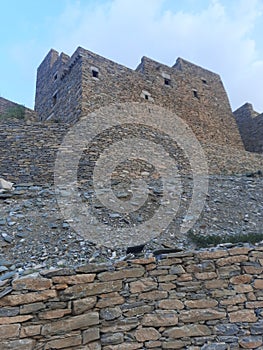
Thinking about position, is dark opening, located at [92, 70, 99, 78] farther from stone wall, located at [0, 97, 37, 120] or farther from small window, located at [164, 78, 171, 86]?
small window, located at [164, 78, 171, 86]

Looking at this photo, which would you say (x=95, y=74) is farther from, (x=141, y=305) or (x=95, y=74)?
(x=141, y=305)

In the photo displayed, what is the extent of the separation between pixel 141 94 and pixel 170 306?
33.9 ft

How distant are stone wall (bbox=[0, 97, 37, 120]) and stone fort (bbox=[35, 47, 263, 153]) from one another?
0.87 m

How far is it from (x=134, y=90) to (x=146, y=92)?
0.72 metres

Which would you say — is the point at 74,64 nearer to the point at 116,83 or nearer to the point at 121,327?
the point at 116,83

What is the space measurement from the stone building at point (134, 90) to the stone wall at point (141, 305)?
24.2ft

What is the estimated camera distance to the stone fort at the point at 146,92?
1129cm

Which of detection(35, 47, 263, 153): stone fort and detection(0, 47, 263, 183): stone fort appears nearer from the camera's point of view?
detection(0, 47, 263, 183): stone fort

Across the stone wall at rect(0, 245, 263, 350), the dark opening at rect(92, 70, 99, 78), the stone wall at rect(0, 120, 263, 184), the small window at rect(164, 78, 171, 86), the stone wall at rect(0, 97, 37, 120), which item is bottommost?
the stone wall at rect(0, 245, 263, 350)

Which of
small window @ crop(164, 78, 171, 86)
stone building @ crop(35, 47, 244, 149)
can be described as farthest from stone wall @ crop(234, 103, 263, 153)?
small window @ crop(164, 78, 171, 86)

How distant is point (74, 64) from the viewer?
12.0 m

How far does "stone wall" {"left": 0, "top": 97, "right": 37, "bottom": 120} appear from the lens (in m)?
11.4

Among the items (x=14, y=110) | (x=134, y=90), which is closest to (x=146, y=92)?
(x=134, y=90)

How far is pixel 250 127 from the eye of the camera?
17250 mm
